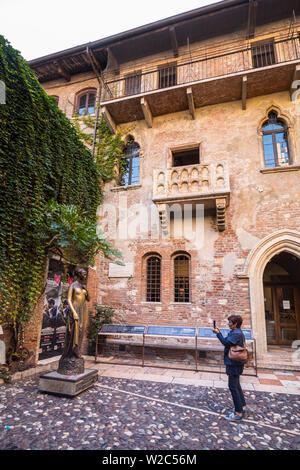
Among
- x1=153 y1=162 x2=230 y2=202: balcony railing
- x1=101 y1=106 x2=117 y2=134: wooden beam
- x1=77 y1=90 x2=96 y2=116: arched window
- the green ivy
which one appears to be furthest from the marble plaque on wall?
x1=77 y1=90 x2=96 y2=116: arched window

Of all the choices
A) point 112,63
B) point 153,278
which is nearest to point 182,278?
point 153,278

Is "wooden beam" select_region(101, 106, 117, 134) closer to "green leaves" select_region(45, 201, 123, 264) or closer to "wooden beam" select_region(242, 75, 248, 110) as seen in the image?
"wooden beam" select_region(242, 75, 248, 110)

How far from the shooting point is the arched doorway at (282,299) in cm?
1055

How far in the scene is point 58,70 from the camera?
12.1 meters

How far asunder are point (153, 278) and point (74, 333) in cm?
446

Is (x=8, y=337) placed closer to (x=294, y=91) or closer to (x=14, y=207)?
(x=14, y=207)

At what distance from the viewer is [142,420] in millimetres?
3910

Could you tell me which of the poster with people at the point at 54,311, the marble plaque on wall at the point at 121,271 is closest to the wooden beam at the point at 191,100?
the marble plaque on wall at the point at 121,271

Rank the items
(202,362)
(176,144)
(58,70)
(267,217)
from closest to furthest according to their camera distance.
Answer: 1. (202,362)
2. (267,217)
3. (176,144)
4. (58,70)

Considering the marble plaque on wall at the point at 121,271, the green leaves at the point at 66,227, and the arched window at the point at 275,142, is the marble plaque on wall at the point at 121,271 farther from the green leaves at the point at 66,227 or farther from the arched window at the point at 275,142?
the arched window at the point at 275,142

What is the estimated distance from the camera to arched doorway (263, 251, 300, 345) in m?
10.6

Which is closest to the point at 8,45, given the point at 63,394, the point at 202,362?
the point at 63,394

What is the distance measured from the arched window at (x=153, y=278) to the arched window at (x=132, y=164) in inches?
135
